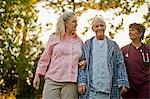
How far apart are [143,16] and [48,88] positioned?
399 cm

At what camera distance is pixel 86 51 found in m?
4.25

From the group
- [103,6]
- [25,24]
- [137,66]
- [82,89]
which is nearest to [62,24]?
[82,89]

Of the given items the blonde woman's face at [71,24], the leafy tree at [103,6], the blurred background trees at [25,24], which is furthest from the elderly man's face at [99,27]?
the leafy tree at [103,6]

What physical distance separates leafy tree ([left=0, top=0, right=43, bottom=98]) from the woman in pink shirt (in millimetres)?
3746

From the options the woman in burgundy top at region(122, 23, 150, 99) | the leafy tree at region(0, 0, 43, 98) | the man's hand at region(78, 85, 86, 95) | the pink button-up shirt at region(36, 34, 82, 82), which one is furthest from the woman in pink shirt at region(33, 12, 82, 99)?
the leafy tree at region(0, 0, 43, 98)

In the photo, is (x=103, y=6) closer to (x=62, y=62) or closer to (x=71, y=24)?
(x=71, y=24)

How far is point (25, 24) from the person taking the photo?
1063cm

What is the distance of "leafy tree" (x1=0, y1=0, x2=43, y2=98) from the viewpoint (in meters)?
8.77

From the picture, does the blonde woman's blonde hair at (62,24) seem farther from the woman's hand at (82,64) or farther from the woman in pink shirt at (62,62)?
the woman's hand at (82,64)

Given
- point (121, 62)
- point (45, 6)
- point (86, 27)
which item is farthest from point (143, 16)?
point (121, 62)

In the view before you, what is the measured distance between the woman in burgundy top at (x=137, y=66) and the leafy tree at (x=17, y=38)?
3.94 m

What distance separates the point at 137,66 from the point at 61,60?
863 millimetres

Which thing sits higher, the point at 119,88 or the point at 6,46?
the point at 6,46

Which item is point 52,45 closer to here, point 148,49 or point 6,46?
point 148,49
